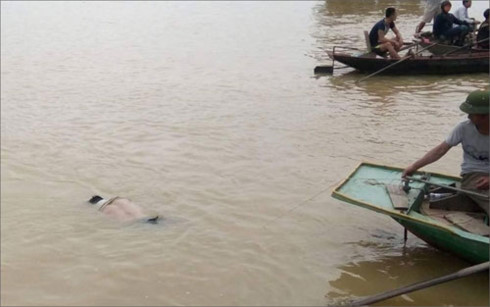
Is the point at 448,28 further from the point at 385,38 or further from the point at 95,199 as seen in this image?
the point at 95,199

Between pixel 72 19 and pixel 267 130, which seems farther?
pixel 72 19

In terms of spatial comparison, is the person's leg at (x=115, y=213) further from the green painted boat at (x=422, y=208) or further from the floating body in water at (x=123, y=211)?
the green painted boat at (x=422, y=208)

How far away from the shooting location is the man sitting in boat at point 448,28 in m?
11.8

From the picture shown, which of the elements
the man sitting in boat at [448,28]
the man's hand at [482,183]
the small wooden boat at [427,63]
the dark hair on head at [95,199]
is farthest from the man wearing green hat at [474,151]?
the man sitting in boat at [448,28]

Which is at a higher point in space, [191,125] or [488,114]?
[488,114]

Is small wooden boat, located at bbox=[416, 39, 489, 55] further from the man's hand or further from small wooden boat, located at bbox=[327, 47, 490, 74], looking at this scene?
the man's hand

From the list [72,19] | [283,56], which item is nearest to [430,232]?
[283,56]

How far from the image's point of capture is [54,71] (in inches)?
511

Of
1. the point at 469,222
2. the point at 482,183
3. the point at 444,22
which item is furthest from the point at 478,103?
the point at 444,22

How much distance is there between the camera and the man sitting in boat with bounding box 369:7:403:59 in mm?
11180

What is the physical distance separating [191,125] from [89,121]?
1644 millimetres

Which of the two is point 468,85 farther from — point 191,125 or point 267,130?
point 191,125

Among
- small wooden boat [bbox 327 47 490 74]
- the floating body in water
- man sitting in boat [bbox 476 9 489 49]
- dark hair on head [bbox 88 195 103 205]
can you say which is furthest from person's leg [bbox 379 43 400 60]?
dark hair on head [bbox 88 195 103 205]

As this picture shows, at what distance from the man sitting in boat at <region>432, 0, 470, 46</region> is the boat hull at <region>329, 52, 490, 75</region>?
2.63 ft
